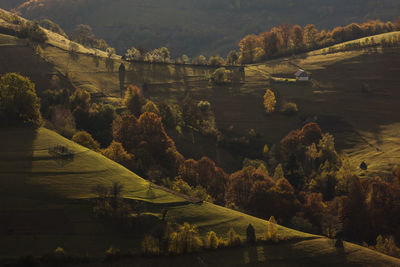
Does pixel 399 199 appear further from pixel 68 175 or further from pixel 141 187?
pixel 68 175

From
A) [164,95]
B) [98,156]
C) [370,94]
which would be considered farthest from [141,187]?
[370,94]

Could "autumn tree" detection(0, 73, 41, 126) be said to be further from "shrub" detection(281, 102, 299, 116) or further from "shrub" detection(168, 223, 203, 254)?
"shrub" detection(281, 102, 299, 116)

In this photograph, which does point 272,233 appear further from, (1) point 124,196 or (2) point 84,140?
(2) point 84,140

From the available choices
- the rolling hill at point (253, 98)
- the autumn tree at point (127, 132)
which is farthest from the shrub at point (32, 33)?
the autumn tree at point (127, 132)

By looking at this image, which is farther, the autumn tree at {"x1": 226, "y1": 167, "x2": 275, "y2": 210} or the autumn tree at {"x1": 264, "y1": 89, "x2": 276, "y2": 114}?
the autumn tree at {"x1": 264, "y1": 89, "x2": 276, "y2": 114}

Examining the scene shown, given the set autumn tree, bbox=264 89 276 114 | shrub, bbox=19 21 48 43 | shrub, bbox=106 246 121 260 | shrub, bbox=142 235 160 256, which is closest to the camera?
shrub, bbox=106 246 121 260

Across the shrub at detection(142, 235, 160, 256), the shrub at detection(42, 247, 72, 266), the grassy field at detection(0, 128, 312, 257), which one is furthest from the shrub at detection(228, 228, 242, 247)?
the shrub at detection(42, 247, 72, 266)

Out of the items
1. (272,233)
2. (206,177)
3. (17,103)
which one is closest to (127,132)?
(206,177)
